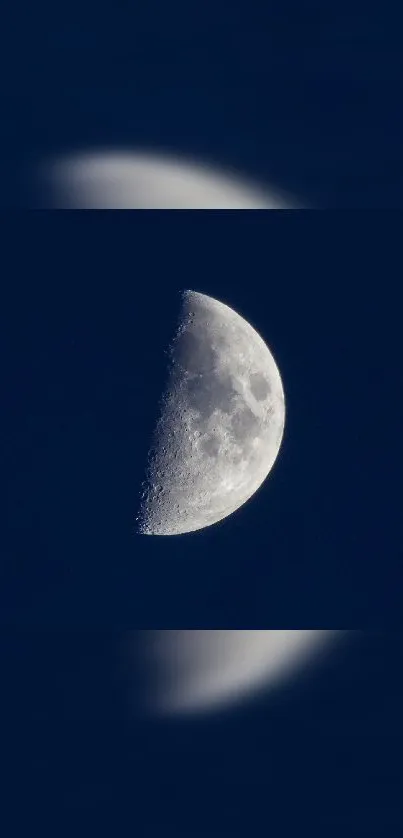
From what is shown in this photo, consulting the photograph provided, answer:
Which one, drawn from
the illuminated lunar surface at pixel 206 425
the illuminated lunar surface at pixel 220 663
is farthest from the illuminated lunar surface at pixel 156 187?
the illuminated lunar surface at pixel 220 663

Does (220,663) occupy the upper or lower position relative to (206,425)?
lower

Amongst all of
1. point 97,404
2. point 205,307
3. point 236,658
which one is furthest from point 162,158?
point 236,658

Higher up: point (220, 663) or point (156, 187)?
point (156, 187)

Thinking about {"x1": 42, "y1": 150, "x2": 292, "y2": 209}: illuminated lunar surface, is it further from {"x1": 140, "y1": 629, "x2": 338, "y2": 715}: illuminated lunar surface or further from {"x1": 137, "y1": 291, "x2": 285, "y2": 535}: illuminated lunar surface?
{"x1": 140, "y1": 629, "x2": 338, "y2": 715}: illuminated lunar surface

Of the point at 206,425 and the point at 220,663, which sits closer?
the point at 206,425

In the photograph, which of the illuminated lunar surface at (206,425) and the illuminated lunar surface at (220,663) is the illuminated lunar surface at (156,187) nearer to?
the illuminated lunar surface at (206,425)
